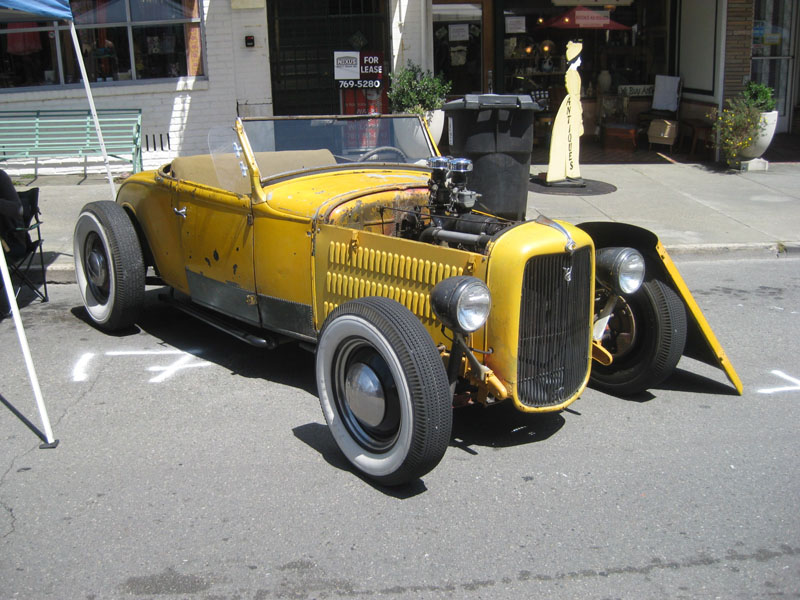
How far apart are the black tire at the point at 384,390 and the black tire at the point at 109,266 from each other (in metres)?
2.26

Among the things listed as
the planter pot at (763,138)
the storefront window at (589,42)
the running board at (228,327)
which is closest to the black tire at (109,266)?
the running board at (228,327)

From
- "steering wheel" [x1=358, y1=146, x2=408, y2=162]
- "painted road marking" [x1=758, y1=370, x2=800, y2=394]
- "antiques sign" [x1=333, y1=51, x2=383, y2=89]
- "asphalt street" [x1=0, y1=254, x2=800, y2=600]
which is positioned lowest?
"asphalt street" [x1=0, y1=254, x2=800, y2=600]

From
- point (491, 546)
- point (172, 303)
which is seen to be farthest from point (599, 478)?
point (172, 303)

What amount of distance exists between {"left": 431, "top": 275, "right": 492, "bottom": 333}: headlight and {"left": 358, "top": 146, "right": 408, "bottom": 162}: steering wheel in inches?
83.2

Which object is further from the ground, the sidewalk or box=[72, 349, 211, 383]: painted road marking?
the sidewalk

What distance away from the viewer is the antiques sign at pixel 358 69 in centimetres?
1259

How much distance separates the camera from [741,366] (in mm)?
5258

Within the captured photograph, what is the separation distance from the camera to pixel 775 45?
14.3m

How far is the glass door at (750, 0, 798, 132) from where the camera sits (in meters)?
14.1

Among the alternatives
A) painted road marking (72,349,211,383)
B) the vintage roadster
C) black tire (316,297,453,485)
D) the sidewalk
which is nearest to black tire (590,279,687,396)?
the vintage roadster

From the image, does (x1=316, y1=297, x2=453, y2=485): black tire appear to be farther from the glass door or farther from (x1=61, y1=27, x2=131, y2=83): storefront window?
the glass door

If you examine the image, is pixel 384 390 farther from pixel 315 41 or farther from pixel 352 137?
pixel 315 41

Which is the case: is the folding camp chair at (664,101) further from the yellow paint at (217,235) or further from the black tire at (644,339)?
the yellow paint at (217,235)

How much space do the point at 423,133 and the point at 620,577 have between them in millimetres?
3444
